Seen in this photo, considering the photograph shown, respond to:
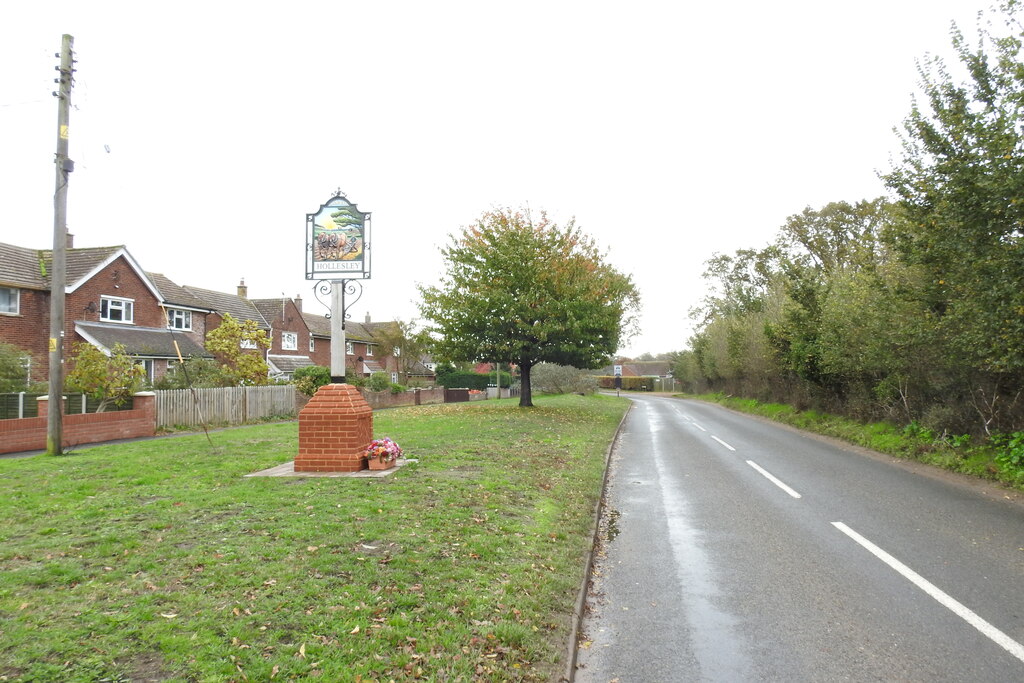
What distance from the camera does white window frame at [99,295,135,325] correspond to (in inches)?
1197

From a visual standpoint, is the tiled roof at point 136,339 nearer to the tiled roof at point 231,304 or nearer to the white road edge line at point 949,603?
the tiled roof at point 231,304

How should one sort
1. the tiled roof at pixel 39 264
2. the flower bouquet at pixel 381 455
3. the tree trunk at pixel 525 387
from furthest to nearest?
1. the tree trunk at pixel 525 387
2. the tiled roof at pixel 39 264
3. the flower bouquet at pixel 381 455

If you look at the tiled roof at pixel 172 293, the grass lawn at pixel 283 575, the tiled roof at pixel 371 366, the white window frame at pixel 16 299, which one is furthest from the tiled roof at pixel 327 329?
the grass lawn at pixel 283 575

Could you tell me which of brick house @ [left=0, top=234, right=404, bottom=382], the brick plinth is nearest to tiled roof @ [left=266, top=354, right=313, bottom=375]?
brick house @ [left=0, top=234, right=404, bottom=382]

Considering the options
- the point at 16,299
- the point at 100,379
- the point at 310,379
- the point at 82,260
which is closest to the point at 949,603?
the point at 100,379

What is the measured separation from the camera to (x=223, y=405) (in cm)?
2517

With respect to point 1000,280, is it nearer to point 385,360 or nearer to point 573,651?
point 573,651

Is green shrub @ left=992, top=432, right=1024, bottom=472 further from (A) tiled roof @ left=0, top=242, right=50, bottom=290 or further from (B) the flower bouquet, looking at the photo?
(A) tiled roof @ left=0, top=242, right=50, bottom=290

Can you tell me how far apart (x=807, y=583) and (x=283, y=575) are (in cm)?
449

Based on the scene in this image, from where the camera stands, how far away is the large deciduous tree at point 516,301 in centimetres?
2434

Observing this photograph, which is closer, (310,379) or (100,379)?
(100,379)

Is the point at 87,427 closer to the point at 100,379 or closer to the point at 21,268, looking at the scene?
the point at 100,379

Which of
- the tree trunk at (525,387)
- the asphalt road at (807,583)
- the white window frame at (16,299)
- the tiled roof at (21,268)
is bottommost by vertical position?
the asphalt road at (807,583)

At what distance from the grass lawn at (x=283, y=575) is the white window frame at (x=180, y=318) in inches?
1052
